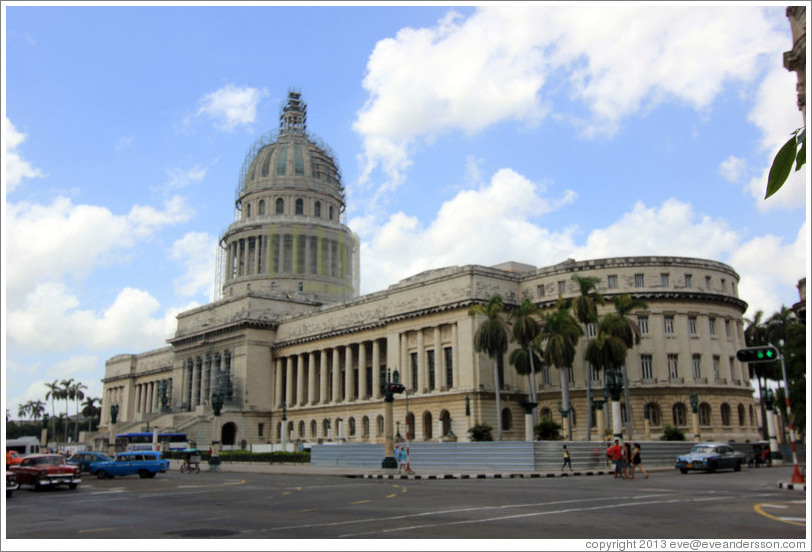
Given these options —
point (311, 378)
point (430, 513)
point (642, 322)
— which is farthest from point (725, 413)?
point (430, 513)

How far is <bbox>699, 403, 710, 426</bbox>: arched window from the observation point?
61.4 metres

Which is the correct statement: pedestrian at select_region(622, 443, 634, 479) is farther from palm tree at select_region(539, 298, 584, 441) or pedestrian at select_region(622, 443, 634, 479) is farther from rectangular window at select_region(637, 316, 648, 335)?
rectangular window at select_region(637, 316, 648, 335)

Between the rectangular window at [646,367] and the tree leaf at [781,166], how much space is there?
61.2m

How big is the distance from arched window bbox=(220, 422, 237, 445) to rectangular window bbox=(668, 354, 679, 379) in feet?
158

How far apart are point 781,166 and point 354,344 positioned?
77.6 meters

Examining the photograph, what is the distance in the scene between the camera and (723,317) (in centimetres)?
6512


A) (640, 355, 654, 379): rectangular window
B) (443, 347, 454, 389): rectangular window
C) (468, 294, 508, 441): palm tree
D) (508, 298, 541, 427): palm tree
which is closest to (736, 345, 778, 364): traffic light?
(508, 298, 541, 427): palm tree

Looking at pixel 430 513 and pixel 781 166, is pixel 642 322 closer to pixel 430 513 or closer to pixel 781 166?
pixel 430 513

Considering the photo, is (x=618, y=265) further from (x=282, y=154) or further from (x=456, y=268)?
(x=282, y=154)

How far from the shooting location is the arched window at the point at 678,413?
60906 mm

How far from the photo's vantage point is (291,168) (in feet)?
354

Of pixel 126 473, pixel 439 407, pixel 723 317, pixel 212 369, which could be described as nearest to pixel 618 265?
pixel 723 317

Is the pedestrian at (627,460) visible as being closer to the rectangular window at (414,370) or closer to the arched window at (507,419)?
the arched window at (507,419)

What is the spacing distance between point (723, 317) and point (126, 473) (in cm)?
5026
